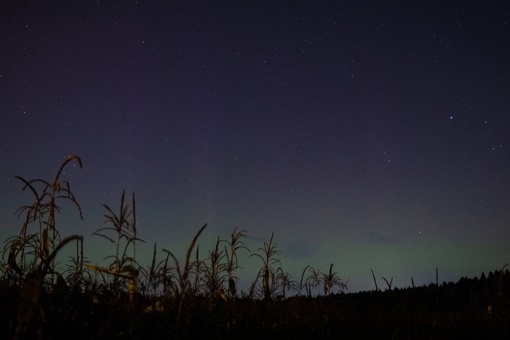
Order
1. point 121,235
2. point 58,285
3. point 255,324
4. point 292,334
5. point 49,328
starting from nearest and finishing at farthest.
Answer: point 49,328 < point 58,285 < point 121,235 < point 292,334 < point 255,324

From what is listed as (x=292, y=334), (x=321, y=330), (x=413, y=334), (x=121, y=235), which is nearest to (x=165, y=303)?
(x=121, y=235)

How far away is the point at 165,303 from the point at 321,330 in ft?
6.40

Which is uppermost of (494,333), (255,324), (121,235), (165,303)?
(121,235)

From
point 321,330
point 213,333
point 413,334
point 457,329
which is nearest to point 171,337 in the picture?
point 213,333

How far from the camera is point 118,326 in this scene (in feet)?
12.9

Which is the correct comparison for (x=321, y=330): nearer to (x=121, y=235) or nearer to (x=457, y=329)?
(x=121, y=235)

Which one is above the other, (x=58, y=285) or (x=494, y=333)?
(x=58, y=285)

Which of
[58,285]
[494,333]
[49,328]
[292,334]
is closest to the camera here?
[49,328]

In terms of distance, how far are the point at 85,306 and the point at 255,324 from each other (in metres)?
2.01

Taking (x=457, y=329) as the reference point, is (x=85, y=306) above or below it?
above

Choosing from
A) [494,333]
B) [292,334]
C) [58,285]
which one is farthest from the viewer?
[494,333]

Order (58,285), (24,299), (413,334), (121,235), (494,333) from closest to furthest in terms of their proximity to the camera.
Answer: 1. (24,299)
2. (58,285)
3. (121,235)
4. (413,334)
5. (494,333)

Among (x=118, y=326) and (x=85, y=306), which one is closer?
(x=118, y=326)

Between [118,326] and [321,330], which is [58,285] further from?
[321,330]
